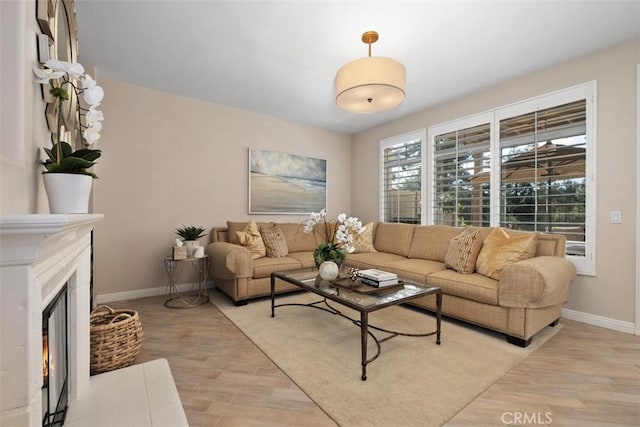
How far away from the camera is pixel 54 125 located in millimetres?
1093

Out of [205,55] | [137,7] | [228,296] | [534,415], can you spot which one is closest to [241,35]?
[205,55]

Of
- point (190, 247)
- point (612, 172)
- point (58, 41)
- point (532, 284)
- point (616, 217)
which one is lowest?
point (532, 284)

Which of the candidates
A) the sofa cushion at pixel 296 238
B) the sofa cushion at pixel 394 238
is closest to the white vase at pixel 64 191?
the sofa cushion at pixel 296 238

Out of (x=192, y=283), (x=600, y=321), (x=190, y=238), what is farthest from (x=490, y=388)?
(x=192, y=283)

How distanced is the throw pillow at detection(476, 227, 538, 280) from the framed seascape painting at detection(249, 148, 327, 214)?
283cm

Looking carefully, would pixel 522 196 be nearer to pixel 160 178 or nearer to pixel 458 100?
pixel 458 100

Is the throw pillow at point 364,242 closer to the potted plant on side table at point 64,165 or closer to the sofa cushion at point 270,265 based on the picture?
the sofa cushion at point 270,265

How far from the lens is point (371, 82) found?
1978mm

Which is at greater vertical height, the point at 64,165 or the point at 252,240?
the point at 64,165

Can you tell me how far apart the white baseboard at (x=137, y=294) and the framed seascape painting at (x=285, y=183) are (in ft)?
4.48

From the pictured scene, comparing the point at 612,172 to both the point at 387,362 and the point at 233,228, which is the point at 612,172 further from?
the point at 233,228

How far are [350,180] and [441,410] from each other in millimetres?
4365

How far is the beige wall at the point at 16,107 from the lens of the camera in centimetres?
73

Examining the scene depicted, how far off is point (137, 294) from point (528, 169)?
15.9 feet
